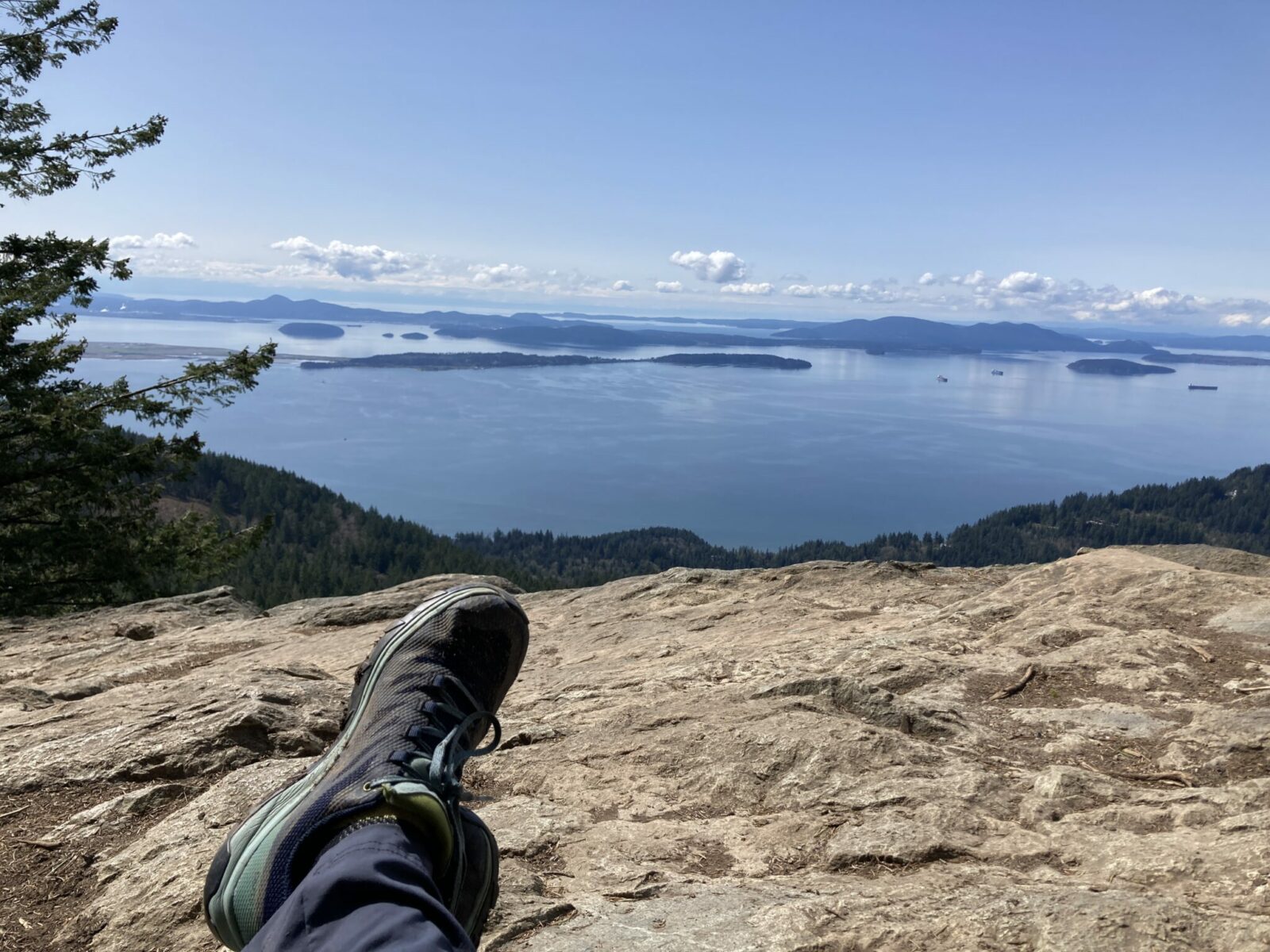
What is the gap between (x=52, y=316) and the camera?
13148mm

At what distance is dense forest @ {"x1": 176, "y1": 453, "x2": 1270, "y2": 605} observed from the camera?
235 ft

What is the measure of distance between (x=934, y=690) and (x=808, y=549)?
8235cm

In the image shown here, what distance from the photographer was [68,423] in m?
11.4

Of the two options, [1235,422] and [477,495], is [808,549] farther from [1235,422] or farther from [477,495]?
[1235,422]

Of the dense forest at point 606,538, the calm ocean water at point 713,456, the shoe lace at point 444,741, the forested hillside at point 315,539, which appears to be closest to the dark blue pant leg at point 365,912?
the shoe lace at point 444,741

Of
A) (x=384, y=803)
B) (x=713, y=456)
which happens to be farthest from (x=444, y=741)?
(x=713, y=456)

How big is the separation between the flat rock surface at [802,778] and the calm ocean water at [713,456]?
9611 cm

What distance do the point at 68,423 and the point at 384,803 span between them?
1224cm

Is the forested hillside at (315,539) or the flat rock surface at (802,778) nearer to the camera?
the flat rock surface at (802,778)

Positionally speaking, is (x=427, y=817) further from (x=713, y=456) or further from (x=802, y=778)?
(x=713, y=456)

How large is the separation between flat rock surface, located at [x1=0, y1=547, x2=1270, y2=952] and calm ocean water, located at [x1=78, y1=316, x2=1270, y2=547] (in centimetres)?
9611

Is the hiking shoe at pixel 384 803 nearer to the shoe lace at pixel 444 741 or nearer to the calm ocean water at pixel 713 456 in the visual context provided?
the shoe lace at pixel 444 741

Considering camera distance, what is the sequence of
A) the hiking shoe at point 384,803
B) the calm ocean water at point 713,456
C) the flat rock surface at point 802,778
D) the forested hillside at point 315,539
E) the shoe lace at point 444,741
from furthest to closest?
the calm ocean water at point 713,456
the forested hillside at point 315,539
the flat rock surface at point 802,778
the shoe lace at point 444,741
the hiking shoe at point 384,803

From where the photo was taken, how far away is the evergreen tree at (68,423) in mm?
11680
